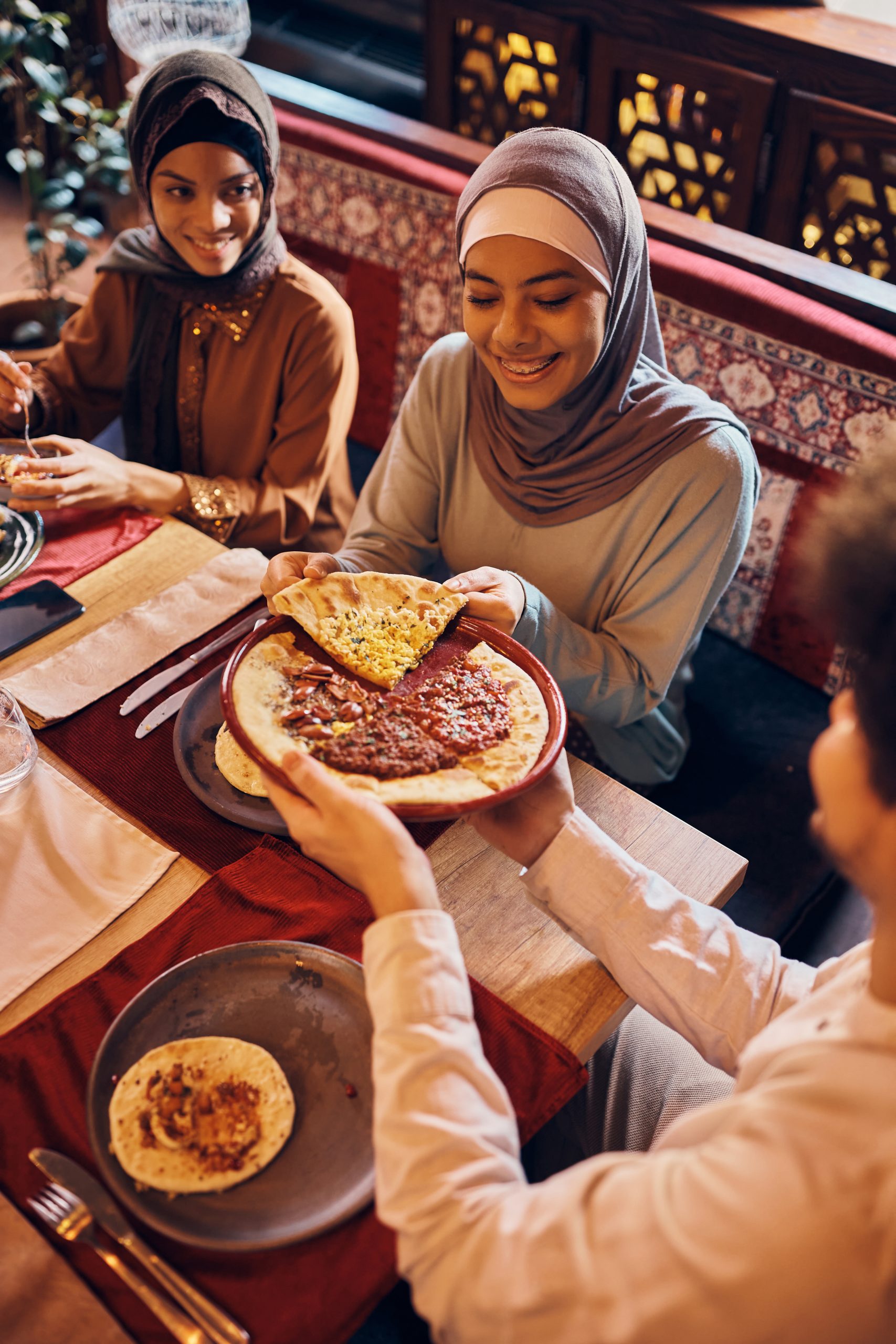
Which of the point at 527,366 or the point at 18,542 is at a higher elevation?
the point at 527,366

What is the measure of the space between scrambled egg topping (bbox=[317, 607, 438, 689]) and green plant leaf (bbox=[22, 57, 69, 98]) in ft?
10.4

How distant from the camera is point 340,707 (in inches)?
55.2

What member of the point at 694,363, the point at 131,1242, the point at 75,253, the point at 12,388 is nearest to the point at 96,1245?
the point at 131,1242

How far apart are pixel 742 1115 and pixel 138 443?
2.22 metres

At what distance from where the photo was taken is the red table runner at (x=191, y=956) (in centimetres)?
97

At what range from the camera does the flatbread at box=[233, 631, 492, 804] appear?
127 cm

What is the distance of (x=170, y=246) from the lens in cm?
232

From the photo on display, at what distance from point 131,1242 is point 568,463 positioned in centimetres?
146

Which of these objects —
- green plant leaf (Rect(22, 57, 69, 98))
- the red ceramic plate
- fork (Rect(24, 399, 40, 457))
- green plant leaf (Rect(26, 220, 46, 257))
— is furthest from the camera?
green plant leaf (Rect(26, 220, 46, 257))

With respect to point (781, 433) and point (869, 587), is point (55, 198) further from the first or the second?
point (869, 587)

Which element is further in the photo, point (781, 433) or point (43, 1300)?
point (781, 433)

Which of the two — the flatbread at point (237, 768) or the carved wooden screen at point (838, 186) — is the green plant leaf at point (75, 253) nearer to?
the carved wooden screen at point (838, 186)

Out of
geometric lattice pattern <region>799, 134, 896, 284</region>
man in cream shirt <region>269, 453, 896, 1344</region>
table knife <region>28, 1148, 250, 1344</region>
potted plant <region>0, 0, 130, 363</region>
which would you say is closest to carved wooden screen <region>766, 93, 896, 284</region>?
geometric lattice pattern <region>799, 134, 896, 284</region>

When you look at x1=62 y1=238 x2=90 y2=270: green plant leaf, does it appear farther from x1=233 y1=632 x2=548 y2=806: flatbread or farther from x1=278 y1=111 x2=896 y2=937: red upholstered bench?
x1=233 y1=632 x2=548 y2=806: flatbread
